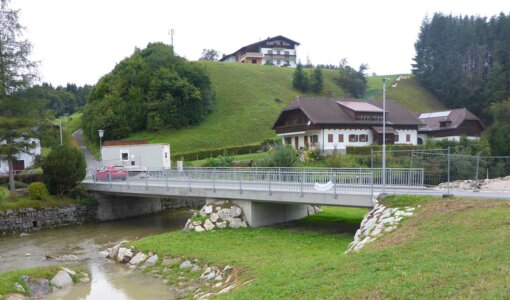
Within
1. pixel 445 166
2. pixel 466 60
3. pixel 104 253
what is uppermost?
pixel 466 60

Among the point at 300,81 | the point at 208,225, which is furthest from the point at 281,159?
the point at 300,81

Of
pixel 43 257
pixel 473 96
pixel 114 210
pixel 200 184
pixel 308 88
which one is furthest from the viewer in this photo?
pixel 308 88

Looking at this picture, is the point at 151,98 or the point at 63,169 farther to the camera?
the point at 151,98

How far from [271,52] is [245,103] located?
42.1 m

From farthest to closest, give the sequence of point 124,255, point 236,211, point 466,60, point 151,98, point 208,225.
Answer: point 466,60 → point 151,98 → point 236,211 → point 208,225 → point 124,255

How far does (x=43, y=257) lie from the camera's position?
21656 millimetres

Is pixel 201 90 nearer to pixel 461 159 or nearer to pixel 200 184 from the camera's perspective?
pixel 200 184

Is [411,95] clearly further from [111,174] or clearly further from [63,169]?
[63,169]

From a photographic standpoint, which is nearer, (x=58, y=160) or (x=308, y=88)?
(x=58, y=160)

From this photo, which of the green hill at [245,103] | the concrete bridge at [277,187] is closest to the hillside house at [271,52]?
the green hill at [245,103]

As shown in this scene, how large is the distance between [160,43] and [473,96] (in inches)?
2475

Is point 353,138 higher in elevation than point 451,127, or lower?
lower

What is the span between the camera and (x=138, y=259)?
19.5 m

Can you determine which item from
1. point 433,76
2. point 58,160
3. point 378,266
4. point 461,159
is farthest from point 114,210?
point 433,76
